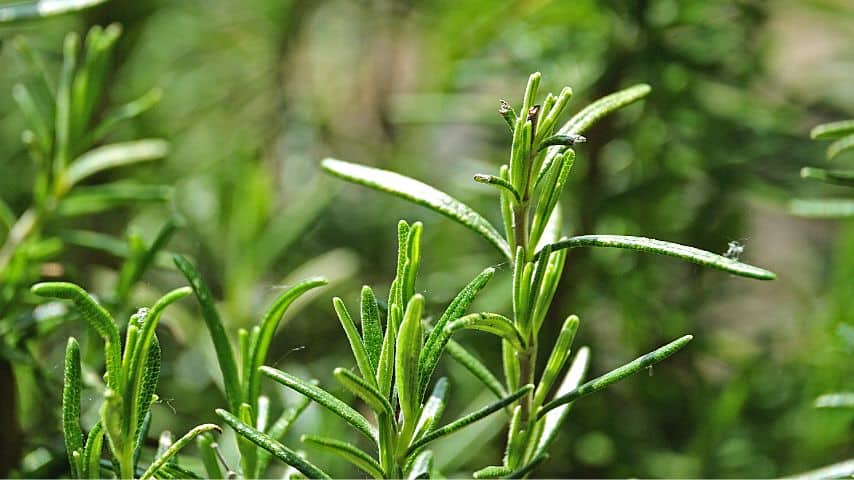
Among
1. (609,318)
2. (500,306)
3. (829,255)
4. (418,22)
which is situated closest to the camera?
(500,306)

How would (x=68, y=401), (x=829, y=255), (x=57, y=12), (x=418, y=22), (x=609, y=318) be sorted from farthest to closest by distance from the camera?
(x=418, y=22)
(x=829, y=255)
(x=609, y=318)
(x=57, y=12)
(x=68, y=401)

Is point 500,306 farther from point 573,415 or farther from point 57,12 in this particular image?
point 57,12

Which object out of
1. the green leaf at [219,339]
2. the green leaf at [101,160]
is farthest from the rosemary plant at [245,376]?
the green leaf at [101,160]

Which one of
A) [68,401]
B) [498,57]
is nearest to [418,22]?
[498,57]

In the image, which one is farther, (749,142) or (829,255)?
(829,255)

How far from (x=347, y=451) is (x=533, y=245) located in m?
0.10

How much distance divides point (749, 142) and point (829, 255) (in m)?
0.27

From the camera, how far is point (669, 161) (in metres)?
0.80

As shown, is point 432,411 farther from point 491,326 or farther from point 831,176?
point 831,176

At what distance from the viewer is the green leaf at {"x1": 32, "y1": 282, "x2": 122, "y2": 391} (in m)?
0.29

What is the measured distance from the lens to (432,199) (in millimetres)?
335

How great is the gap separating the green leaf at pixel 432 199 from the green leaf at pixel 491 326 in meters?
0.03

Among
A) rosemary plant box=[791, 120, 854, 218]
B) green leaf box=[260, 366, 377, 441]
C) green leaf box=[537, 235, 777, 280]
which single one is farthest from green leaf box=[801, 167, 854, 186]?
green leaf box=[260, 366, 377, 441]

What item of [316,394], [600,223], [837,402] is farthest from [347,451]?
[600,223]
